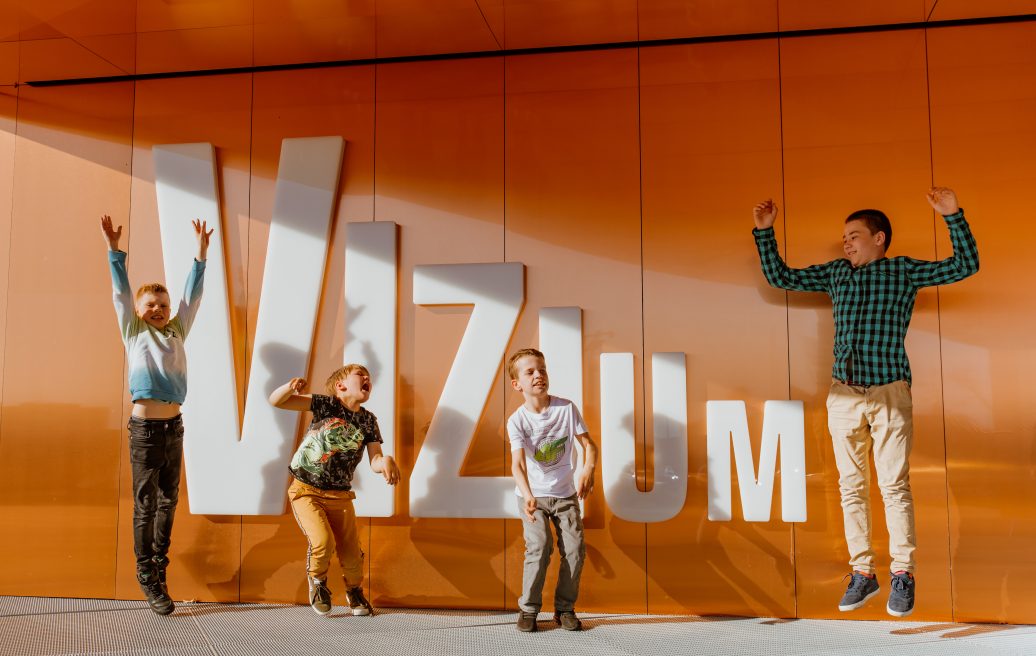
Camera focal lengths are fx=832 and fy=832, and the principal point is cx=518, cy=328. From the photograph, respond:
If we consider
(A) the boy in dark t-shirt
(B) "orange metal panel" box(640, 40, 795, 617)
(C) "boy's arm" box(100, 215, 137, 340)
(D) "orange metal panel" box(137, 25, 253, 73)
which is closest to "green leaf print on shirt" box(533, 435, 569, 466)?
(B) "orange metal panel" box(640, 40, 795, 617)

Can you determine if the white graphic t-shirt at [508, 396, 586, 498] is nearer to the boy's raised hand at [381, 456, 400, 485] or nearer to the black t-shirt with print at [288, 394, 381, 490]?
the boy's raised hand at [381, 456, 400, 485]

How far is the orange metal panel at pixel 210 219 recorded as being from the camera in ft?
13.9

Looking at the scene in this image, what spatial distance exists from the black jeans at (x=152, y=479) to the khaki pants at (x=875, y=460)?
302cm

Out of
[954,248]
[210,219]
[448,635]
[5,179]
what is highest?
[5,179]

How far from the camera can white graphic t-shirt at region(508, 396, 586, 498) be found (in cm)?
368

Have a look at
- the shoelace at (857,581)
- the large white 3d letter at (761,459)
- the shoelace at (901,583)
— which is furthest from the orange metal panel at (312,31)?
the shoelace at (901,583)

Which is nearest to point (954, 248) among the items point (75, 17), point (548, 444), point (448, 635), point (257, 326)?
point (548, 444)

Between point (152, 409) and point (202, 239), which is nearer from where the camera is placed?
point (152, 409)

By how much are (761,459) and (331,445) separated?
6.49 feet

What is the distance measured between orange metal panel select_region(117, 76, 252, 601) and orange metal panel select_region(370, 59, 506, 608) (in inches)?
29.7

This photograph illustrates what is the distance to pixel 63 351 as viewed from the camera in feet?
14.6

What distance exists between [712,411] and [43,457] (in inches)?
137

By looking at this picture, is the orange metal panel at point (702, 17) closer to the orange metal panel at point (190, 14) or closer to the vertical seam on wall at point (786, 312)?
the vertical seam on wall at point (786, 312)

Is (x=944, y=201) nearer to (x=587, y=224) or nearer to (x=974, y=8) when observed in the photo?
(x=974, y=8)
